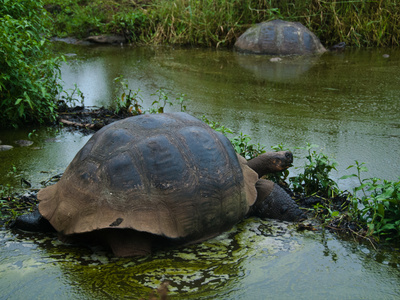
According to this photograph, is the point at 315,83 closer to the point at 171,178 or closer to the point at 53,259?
the point at 171,178

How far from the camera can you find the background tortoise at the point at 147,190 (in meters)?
2.67

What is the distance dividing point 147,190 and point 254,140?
2110 mm

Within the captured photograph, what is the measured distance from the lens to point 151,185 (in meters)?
2.72

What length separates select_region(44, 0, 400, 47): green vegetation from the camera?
932 centimetres

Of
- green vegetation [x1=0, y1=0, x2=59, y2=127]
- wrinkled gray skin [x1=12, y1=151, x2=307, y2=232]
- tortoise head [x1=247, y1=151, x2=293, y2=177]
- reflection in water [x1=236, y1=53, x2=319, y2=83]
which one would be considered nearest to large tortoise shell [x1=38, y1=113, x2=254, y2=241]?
wrinkled gray skin [x1=12, y1=151, x2=307, y2=232]

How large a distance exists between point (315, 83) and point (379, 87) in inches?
32.9

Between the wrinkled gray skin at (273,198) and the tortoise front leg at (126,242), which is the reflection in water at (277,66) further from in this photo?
the tortoise front leg at (126,242)

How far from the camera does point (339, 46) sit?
9.48 m

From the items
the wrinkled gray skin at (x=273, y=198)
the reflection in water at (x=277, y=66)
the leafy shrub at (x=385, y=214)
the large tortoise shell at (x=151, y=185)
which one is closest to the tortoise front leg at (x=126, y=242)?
the large tortoise shell at (x=151, y=185)

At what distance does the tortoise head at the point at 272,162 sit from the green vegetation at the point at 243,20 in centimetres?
653

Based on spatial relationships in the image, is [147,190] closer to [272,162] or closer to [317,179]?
[272,162]

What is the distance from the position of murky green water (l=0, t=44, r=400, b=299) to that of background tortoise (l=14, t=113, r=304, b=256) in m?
0.13

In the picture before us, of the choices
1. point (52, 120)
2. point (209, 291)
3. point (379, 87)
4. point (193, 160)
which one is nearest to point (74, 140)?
point (52, 120)

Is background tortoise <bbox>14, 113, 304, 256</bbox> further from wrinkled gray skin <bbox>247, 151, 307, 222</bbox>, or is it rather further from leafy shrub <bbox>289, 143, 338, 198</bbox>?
leafy shrub <bbox>289, 143, 338, 198</bbox>
